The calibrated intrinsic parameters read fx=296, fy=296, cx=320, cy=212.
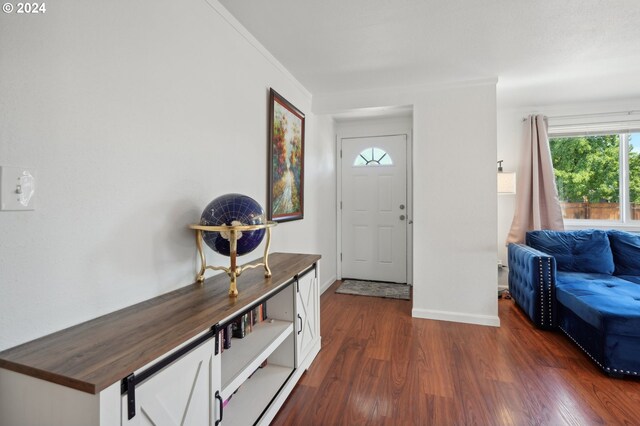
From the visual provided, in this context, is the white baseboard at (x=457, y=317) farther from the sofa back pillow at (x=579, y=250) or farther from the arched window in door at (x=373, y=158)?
the arched window in door at (x=373, y=158)

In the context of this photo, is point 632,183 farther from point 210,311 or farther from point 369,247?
point 210,311

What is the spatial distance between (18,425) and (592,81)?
4391 mm

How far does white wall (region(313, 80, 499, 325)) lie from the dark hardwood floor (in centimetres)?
29

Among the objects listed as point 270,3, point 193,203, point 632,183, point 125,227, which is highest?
point 270,3

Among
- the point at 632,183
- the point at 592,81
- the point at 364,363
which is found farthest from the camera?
the point at 632,183

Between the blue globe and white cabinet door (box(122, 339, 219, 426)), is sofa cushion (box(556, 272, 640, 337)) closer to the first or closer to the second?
the blue globe

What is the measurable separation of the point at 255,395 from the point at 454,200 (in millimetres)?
2366

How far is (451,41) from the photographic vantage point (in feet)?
7.04

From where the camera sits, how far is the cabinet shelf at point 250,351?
1.28 meters

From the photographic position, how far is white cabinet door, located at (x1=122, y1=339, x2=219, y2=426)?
813 mm

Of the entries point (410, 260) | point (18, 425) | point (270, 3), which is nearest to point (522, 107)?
point (410, 260)

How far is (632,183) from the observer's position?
3.44 meters

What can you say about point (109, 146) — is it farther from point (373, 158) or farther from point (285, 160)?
point (373, 158)

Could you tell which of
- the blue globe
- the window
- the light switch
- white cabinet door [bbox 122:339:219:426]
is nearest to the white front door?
the window
